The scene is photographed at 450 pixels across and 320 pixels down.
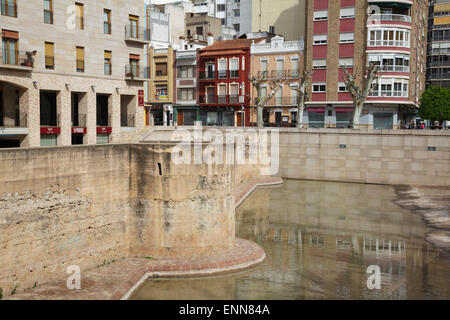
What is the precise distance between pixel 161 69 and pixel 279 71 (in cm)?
1584

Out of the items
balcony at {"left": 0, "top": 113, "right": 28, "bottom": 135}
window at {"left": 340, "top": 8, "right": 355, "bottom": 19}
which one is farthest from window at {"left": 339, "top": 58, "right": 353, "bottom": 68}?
balcony at {"left": 0, "top": 113, "right": 28, "bottom": 135}

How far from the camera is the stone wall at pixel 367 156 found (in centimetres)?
4475

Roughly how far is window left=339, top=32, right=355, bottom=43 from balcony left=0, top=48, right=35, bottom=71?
36.1m

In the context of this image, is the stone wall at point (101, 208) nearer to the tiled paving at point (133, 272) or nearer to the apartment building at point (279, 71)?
the tiled paving at point (133, 272)

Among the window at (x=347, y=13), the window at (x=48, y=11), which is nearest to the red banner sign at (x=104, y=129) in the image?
the window at (x=48, y=11)

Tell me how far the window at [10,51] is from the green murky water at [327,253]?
50.7ft

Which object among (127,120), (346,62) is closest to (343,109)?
(346,62)

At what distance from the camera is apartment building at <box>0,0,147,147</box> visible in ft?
97.1

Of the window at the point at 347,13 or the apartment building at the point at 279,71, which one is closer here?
the window at the point at 347,13

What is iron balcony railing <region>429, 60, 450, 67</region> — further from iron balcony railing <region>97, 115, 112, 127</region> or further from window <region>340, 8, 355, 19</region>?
iron balcony railing <region>97, 115, 112, 127</region>

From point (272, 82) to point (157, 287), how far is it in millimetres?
43023

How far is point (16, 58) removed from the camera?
96.3 feet

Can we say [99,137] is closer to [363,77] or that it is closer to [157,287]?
[157,287]

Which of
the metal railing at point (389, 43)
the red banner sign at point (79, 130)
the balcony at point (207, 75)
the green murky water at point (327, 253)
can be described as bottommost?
the green murky water at point (327, 253)
